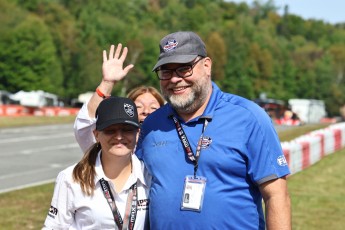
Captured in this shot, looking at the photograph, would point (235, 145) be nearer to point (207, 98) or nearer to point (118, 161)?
point (207, 98)

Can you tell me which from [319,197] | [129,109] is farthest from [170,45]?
[319,197]

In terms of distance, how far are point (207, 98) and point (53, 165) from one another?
16.5 m

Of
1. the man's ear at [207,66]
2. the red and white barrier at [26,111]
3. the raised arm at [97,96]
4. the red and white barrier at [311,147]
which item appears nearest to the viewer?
the man's ear at [207,66]

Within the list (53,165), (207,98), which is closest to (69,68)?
(53,165)

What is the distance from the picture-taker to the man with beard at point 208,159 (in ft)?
13.3

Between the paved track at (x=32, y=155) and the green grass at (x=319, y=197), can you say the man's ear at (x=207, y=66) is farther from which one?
the paved track at (x=32, y=155)

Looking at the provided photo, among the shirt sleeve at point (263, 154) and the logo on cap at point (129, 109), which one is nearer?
the shirt sleeve at point (263, 154)

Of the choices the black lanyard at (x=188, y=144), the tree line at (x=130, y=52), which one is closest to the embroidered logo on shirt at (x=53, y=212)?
the black lanyard at (x=188, y=144)

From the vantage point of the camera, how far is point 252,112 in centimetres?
411

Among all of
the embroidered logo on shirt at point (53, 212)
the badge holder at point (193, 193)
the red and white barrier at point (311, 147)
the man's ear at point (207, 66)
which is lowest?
the red and white barrier at point (311, 147)

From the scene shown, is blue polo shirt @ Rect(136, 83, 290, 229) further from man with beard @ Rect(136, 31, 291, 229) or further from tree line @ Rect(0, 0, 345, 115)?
tree line @ Rect(0, 0, 345, 115)

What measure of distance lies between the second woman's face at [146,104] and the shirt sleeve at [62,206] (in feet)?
5.94

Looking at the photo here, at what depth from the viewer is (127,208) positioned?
4078mm

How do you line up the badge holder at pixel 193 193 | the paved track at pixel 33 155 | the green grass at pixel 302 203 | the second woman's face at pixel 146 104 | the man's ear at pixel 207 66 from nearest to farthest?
Result: the badge holder at pixel 193 193 < the man's ear at pixel 207 66 < the second woman's face at pixel 146 104 < the green grass at pixel 302 203 < the paved track at pixel 33 155
